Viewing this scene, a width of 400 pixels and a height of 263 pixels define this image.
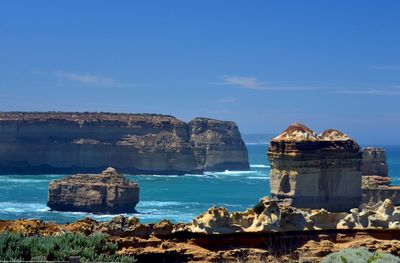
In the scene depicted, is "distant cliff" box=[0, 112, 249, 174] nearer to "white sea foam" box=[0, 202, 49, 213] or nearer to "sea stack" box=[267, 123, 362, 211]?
"white sea foam" box=[0, 202, 49, 213]

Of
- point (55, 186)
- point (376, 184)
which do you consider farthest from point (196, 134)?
point (376, 184)

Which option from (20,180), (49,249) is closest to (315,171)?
(49,249)

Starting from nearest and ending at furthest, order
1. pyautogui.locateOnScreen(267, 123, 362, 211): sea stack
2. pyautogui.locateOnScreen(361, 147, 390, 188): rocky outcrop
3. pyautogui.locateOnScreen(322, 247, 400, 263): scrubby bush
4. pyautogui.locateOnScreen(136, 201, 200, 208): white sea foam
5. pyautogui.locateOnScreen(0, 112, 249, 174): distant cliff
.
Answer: pyautogui.locateOnScreen(322, 247, 400, 263): scrubby bush
pyautogui.locateOnScreen(267, 123, 362, 211): sea stack
pyautogui.locateOnScreen(361, 147, 390, 188): rocky outcrop
pyautogui.locateOnScreen(136, 201, 200, 208): white sea foam
pyautogui.locateOnScreen(0, 112, 249, 174): distant cliff

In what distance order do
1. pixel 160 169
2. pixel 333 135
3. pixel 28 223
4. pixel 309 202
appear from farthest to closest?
1. pixel 160 169
2. pixel 333 135
3. pixel 309 202
4. pixel 28 223

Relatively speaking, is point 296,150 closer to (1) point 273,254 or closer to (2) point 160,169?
(1) point 273,254

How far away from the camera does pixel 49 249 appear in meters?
10.6

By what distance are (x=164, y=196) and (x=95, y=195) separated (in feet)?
74.9

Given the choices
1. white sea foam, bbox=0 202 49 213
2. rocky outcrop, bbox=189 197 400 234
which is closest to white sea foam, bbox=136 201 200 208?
white sea foam, bbox=0 202 49 213

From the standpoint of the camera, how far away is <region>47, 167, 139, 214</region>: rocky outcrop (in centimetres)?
6938

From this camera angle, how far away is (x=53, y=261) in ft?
33.5

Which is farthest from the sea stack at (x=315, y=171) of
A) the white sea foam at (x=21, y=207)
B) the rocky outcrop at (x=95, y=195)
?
the white sea foam at (x=21, y=207)

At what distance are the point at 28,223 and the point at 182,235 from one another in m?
3.13

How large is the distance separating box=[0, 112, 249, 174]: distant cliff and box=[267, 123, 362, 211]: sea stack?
84.3 m

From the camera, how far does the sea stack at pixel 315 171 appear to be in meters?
47.1
